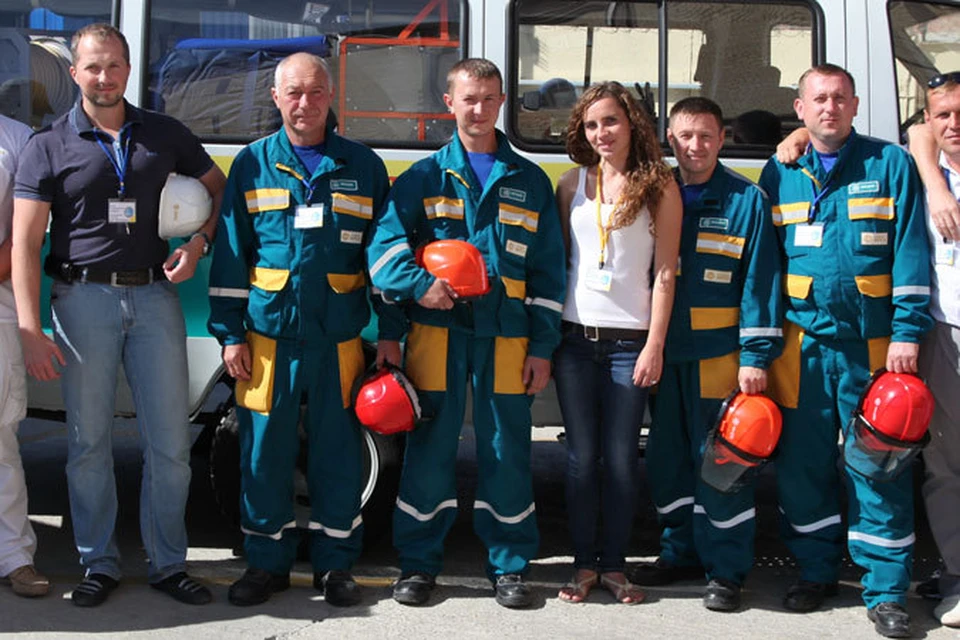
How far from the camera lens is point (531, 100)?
5.02 m

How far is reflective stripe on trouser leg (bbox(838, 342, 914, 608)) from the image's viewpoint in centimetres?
434

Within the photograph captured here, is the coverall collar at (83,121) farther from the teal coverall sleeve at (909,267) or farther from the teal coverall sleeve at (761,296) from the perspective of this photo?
the teal coverall sleeve at (909,267)

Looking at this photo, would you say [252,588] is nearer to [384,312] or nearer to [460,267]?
[384,312]

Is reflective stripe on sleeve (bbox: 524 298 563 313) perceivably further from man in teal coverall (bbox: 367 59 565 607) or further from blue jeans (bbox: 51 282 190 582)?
blue jeans (bbox: 51 282 190 582)

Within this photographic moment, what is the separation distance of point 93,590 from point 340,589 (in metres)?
0.92

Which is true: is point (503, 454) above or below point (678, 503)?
above

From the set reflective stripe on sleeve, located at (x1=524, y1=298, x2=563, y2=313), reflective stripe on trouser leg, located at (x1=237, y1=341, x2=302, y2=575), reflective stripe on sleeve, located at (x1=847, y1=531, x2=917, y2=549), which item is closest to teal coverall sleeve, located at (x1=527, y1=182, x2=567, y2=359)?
reflective stripe on sleeve, located at (x1=524, y1=298, x2=563, y2=313)

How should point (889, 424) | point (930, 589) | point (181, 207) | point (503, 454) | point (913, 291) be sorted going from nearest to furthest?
point (889, 424)
point (913, 291)
point (181, 207)
point (503, 454)
point (930, 589)

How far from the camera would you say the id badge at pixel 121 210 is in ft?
14.0

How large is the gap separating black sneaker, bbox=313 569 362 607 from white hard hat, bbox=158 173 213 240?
142 cm

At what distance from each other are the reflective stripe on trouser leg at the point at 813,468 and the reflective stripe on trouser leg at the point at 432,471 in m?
1.23

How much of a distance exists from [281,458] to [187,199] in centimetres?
103

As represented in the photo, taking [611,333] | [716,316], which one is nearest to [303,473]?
[611,333]

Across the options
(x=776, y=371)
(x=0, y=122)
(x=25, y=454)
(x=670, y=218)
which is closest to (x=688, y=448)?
(x=776, y=371)
